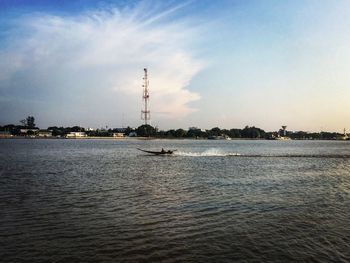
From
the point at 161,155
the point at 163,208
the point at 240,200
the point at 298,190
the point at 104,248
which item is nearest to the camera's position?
the point at 104,248

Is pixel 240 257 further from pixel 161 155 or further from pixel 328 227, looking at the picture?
pixel 161 155

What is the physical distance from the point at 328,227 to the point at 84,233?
11972 mm

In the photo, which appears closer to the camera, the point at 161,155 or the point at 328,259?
the point at 328,259

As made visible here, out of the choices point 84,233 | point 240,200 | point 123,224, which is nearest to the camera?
point 84,233

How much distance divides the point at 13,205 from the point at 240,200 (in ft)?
49.0

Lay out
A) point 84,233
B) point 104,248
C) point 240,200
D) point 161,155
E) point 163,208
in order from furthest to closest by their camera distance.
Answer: point 161,155
point 240,200
point 163,208
point 84,233
point 104,248

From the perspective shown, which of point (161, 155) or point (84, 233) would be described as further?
point (161, 155)

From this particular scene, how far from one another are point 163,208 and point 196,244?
767 centimetres

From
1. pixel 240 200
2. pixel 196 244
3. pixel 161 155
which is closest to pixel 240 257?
pixel 196 244

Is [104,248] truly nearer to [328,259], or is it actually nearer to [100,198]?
[328,259]

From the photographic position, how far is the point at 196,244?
16250mm

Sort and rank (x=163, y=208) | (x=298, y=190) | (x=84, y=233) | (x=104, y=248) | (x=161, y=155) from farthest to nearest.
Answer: (x=161, y=155) → (x=298, y=190) → (x=163, y=208) → (x=84, y=233) → (x=104, y=248)

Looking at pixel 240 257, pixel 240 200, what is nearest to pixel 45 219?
pixel 240 257

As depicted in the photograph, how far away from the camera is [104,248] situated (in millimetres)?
15484
